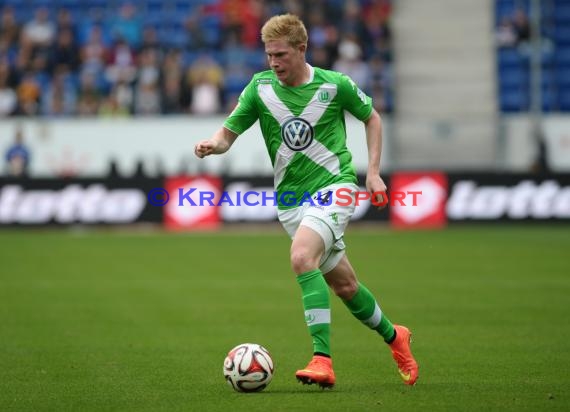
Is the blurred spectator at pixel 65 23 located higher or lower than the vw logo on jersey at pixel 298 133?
lower

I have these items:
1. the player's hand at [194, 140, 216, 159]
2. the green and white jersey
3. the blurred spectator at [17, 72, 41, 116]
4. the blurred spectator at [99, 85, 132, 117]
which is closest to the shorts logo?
the green and white jersey

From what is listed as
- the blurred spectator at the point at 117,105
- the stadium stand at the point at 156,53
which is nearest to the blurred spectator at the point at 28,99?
the stadium stand at the point at 156,53

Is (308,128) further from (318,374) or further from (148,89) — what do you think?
(148,89)

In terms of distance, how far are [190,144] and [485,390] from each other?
19521 mm

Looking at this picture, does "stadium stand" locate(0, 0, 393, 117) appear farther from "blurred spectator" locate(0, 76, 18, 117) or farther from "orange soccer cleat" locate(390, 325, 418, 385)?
"orange soccer cleat" locate(390, 325, 418, 385)

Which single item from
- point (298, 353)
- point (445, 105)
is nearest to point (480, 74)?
point (445, 105)

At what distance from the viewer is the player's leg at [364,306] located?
789cm

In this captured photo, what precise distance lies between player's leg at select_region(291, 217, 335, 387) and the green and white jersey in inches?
17.3

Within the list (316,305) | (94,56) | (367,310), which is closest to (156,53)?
(94,56)

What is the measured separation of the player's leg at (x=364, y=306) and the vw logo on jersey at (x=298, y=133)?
80cm

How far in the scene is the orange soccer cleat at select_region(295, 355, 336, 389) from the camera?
7.27 m

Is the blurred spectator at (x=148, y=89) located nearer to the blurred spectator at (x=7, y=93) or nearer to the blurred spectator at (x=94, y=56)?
the blurred spectator at (x=94, y=56)

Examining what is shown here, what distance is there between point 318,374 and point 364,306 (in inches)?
32.2

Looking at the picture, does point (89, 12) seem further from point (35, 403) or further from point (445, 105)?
point (35, 403)
